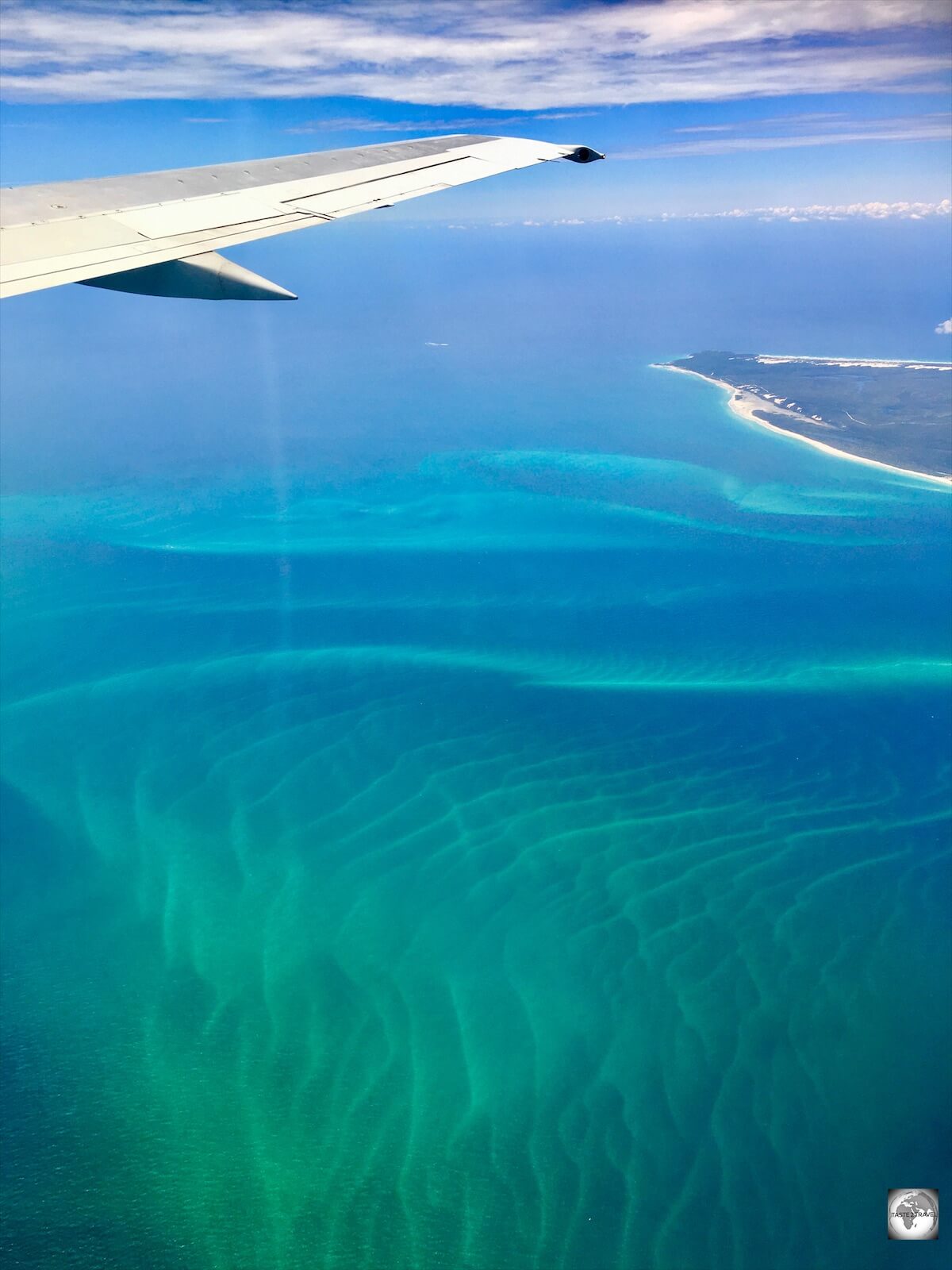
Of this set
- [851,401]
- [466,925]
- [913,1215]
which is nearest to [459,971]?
[466,925]

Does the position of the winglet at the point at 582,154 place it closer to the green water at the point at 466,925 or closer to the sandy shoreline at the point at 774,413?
the green water at the point at 466,925

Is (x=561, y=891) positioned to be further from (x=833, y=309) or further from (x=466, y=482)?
(x=833, y=309)

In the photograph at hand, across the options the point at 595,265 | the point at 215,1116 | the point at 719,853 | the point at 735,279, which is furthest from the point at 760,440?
the point at 595,265

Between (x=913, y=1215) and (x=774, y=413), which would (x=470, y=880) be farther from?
(x=774, y=413)

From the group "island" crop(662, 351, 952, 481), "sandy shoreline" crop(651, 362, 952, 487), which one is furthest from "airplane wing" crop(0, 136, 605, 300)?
"island" crop(662, 351, 952, 481)

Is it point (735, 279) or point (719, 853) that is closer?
point (719, 853)

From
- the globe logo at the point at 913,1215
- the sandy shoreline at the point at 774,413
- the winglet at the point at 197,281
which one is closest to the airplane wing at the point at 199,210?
the winglet at the point at 197,281

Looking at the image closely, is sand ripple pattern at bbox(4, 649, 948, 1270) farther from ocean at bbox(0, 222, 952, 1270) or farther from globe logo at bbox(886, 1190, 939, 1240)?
globe logo at bbox(886, 1190, 939, 1240)
